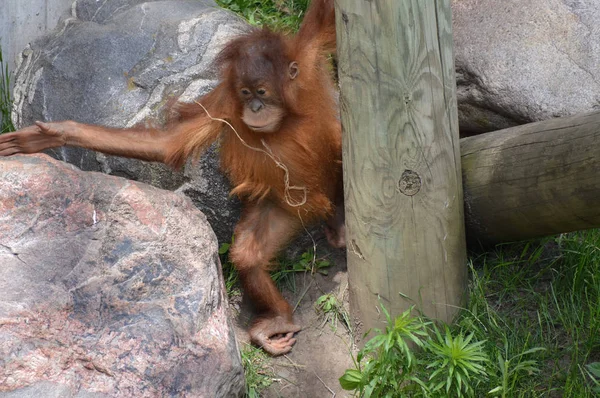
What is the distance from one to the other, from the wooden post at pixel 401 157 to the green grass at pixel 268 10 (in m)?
1.80

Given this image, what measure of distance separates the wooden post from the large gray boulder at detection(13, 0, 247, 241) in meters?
0.89

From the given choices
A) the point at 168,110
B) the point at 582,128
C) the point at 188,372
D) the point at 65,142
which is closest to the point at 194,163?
the point at 168,110

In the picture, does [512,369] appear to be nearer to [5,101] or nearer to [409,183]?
[409,183]

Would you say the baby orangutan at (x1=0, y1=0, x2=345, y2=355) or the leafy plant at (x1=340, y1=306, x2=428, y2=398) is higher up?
the baby orangutan at (x1=0, y1=0, x2=345, y2=355)

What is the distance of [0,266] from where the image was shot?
2738mm

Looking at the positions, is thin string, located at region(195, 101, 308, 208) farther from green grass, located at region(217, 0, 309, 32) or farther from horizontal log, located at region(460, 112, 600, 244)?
green grass, located at region(217, 0, 309, 32)

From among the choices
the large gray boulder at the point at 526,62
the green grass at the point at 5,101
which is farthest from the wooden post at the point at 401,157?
the green grass at the point at 5,101

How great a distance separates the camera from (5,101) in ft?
14.4

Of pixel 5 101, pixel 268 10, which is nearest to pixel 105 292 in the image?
pixel 5 101

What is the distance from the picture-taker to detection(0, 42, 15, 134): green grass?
4363mm

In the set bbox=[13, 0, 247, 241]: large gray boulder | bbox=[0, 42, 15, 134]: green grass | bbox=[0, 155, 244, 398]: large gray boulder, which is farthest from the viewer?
bbox=[0, 42, 15, 134]: green grass

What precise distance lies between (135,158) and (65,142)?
312 mm

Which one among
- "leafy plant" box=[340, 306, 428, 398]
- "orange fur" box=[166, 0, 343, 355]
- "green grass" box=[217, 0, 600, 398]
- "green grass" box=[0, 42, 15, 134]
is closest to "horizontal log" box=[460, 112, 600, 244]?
"green grass" box=[217, 0, 600, 398]

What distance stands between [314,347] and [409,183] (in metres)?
0.95
